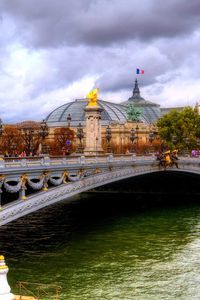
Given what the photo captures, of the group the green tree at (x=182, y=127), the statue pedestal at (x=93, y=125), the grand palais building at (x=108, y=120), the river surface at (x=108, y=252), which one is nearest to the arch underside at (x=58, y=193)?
the river surface at (x=108, y=252)

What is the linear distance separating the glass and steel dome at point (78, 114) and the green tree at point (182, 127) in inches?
3048

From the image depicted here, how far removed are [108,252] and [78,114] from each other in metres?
149

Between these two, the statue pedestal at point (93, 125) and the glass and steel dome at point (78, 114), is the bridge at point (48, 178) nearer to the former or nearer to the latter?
the statue pedestal at point (93, 125)

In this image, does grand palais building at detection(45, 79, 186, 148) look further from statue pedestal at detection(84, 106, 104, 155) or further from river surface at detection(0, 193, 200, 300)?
river surface at detection(0, 193, 200, 300)

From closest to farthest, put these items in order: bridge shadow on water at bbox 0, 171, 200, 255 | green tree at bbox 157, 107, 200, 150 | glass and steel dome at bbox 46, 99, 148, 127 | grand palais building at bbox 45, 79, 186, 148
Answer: bridge shadow on water at bbox 0, 171, 200, 255
green tree at bbox 157, 107, 200, 150
grand palais building at bbox 45, 79, 186, 148
glass and steel dome at bbox 46, 99, 148, 127

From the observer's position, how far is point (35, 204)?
31.3 meters

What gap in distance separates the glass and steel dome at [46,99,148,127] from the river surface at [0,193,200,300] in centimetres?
12444

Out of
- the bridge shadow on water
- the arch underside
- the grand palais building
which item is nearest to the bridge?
the arch underside

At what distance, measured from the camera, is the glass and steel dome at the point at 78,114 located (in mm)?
180625

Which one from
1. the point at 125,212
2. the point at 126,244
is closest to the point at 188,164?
the point at 125,212

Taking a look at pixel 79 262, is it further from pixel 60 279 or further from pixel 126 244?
pixel 126 244

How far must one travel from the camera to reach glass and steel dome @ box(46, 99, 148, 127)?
181 meters

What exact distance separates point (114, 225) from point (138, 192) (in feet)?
93.5

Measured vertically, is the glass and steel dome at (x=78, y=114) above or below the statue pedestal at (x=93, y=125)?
above
